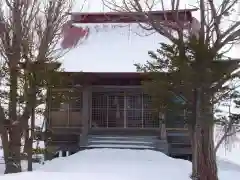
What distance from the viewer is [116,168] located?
12188mm

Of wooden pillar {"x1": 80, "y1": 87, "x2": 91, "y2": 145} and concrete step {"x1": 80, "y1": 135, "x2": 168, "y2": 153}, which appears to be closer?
concrete step {"x1": 80, "y1": 135, "x2": 168, "y2": 153}

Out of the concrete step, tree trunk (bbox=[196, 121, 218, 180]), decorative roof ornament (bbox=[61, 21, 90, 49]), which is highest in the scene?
decorative roof ornament (bbox=[61, 21, 90, 49])

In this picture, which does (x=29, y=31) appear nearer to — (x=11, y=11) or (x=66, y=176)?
(x=11, y=11)

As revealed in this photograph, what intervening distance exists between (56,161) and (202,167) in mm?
6549

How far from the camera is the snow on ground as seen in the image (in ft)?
30.9

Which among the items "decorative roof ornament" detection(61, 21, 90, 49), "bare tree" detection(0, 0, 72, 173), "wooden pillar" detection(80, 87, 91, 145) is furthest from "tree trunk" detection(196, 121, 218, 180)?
"decorative roof ornament" detection(61, 21, 90, 49)

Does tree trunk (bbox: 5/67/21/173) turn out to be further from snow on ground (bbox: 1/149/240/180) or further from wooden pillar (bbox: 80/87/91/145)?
wooden pillar (bbox: 80/87/91/145)

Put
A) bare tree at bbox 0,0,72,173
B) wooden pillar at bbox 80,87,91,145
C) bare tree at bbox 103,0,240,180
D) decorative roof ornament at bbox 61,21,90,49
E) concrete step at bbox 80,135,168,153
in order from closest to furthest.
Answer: bare tree at bbox 103,0,240,180, bare tree at bbox 0,0,72,173, concrete step at bbox 80,135,168,153, wooden pillar at bbox 80,87,91,145, decorative roof ornament at bbox 61,21,90,49

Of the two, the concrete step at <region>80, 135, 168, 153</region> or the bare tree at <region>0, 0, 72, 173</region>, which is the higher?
the bare tree at <region>0, 0, 72, 173</region>

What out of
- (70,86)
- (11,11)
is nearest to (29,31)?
(11,11)

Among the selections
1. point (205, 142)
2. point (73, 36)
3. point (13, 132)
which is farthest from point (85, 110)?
point (205, 142)

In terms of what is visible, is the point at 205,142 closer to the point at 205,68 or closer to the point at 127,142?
the point at 205,68

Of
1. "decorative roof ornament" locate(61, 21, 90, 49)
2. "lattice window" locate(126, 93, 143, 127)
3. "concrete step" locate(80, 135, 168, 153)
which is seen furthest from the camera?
"decorative roof ornament" locate(61, 21, 90, 49)

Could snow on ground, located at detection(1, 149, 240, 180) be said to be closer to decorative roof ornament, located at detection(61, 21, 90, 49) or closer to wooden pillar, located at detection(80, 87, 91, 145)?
wooden pillar, located at detection(80, 87, 91, 145)
